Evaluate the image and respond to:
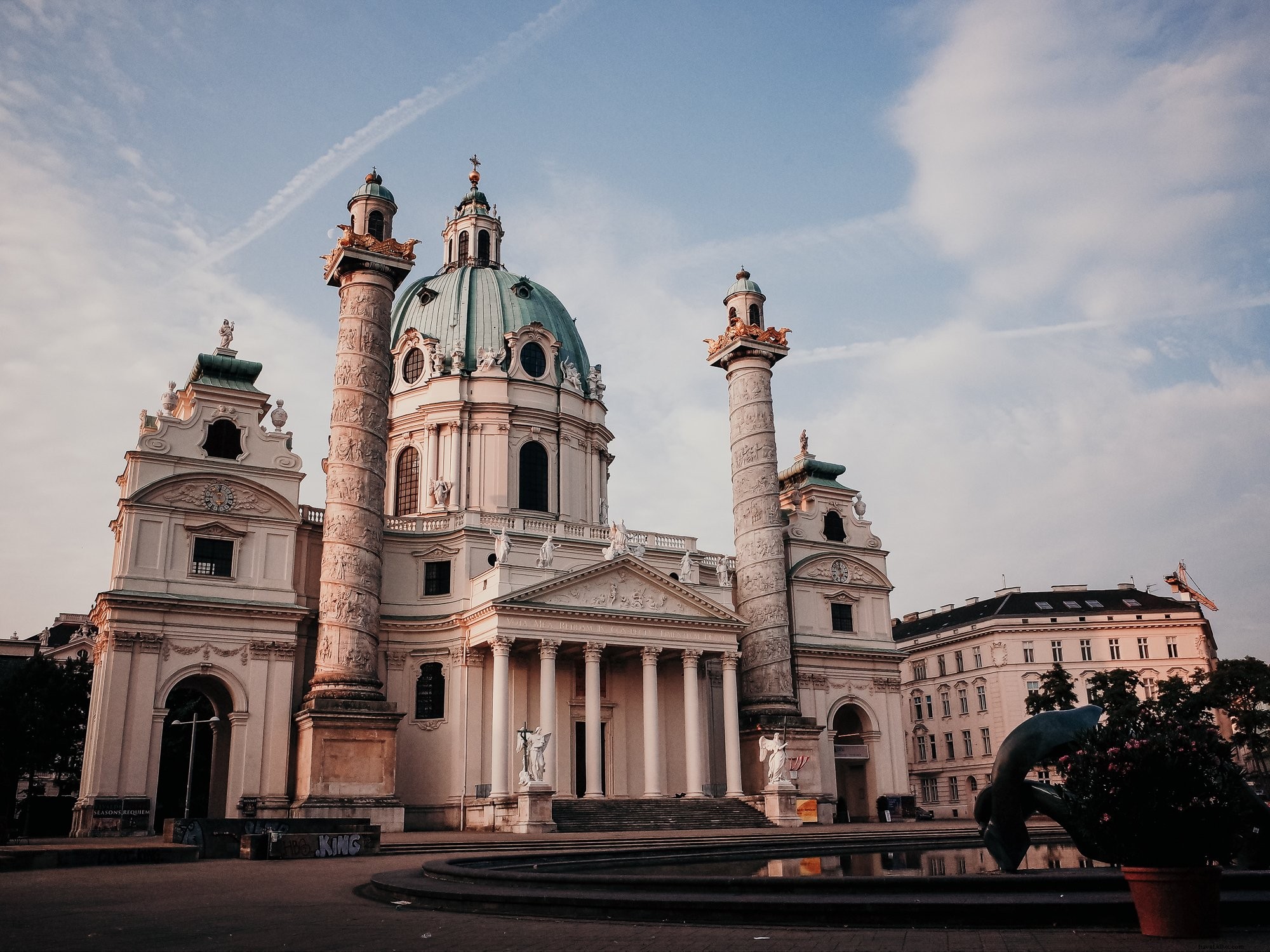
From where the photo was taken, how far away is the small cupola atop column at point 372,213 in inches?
1606

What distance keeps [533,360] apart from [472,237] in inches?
374

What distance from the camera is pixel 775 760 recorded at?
41.2m

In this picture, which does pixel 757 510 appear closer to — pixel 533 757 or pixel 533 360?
pixel 533 360

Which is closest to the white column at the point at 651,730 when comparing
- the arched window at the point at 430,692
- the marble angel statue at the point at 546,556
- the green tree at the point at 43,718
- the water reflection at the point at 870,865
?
the marble angel statue at the point at 546,556

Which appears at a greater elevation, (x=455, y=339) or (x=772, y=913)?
(x=455, y=339)

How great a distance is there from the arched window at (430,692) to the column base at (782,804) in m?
12.6

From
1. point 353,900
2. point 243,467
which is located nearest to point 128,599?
point 243,467

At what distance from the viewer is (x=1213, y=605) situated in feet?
278

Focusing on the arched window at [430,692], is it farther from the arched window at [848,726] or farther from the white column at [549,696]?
the arched window at [848,726]

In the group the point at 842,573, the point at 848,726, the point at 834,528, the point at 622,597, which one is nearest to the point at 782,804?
the point at 622,597

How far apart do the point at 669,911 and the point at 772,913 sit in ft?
3.82

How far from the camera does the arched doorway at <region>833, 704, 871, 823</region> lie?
50.6 m

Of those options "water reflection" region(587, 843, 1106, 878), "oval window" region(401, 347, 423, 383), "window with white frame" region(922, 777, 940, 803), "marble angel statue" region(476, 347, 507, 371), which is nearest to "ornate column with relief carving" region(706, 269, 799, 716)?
"marble angel statue" region(476, 347, 507, 371)

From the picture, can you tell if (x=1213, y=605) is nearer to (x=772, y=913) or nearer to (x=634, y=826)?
(x=634, y=826)
